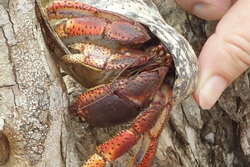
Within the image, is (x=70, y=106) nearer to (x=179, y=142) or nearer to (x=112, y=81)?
(x=112, y=81)

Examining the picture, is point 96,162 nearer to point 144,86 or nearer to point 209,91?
point 144,86

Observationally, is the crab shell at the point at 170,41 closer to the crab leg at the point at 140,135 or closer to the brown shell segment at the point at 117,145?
the crab leg at the point at 140,135

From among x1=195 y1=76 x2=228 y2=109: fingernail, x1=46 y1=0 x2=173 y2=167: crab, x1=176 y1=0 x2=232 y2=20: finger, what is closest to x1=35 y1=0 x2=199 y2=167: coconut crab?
x1=46 y1=0 x2=173 y2=167: crab

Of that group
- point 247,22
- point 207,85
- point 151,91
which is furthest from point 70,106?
point 247,22

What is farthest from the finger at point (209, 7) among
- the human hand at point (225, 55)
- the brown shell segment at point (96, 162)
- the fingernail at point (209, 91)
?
the brown shell segment at point (96, 162)

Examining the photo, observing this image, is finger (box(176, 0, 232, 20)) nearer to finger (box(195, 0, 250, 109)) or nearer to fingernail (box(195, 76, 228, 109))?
finger (box(195, 0, 250, 109))
